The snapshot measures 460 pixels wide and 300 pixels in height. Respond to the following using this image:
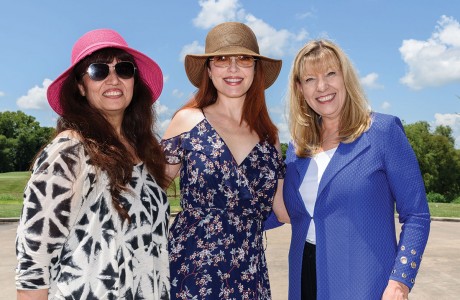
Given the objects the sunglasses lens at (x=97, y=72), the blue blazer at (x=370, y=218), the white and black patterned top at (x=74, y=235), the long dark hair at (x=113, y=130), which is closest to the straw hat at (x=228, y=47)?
the long dark hair at (x=113, y=130)

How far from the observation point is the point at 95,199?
8.46ft

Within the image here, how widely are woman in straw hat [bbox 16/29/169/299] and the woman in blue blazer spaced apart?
893 millimetres

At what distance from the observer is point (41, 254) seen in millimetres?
2463

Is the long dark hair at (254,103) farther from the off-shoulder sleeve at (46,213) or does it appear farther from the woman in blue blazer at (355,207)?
the off-shoulder sleeve at (46,213)

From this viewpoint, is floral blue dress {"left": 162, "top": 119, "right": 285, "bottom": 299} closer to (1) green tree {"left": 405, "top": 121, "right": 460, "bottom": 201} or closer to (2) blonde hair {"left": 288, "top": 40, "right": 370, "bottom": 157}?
(2) blonde hair {"left": 288, "top": 40, "right": 370, "bottom": 157}

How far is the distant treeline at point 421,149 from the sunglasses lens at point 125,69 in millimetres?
51894

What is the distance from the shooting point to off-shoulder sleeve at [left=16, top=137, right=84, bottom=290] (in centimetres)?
243

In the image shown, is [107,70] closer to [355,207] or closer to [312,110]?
[312,110]

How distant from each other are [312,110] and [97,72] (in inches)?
59.0

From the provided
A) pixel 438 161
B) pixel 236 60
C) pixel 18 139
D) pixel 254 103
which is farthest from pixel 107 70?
pixel 18 139

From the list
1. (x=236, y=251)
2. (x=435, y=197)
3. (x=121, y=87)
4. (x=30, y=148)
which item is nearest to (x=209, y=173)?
(x=236, y=251)

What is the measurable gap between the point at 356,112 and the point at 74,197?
5.79ft

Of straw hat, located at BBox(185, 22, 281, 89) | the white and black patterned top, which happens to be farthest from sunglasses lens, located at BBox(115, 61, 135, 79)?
straw hat, located at BBox(185, 22, 281, 89)

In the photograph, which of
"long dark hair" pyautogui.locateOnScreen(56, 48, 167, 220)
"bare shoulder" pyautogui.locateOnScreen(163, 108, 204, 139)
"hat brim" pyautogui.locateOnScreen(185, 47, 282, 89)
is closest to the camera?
"long dark hair" pyautogui.locateOnScreen(56, 48, 167, 220)
